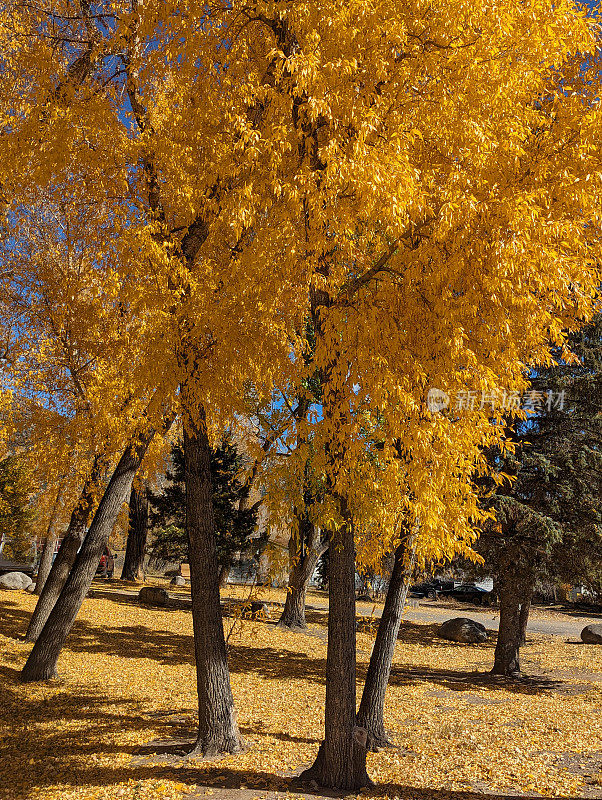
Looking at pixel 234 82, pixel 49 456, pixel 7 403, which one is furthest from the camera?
pixel 7 403

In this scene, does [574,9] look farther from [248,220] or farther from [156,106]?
[156,106]

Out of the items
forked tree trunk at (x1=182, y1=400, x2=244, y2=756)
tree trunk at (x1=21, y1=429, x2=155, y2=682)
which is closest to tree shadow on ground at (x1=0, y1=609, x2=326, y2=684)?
tree trunk at (x1=21, y1=429, x2=155, y2=682)

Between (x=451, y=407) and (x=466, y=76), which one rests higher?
(x=466, y=76)

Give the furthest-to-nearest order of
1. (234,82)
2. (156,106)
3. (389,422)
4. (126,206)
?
(156,106), (126,206), (234,82), (389,422)

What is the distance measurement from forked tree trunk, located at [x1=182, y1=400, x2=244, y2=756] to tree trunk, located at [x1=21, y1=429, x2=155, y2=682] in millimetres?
2461

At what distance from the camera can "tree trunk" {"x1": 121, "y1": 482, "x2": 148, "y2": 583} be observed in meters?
24.8

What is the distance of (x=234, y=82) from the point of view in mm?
6262

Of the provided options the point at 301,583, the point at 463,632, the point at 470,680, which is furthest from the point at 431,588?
the point at 470,680

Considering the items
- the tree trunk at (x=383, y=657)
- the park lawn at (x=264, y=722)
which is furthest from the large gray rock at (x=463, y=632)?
the tree trunk at (x=383, y=657)

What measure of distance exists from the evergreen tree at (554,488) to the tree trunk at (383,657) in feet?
16.1

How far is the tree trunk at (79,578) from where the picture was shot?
902 cm

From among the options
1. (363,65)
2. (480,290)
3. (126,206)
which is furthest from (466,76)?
(126,206)

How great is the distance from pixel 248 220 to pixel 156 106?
412cm

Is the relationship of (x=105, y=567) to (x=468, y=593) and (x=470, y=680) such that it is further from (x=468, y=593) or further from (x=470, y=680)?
(x=470, y=680)
